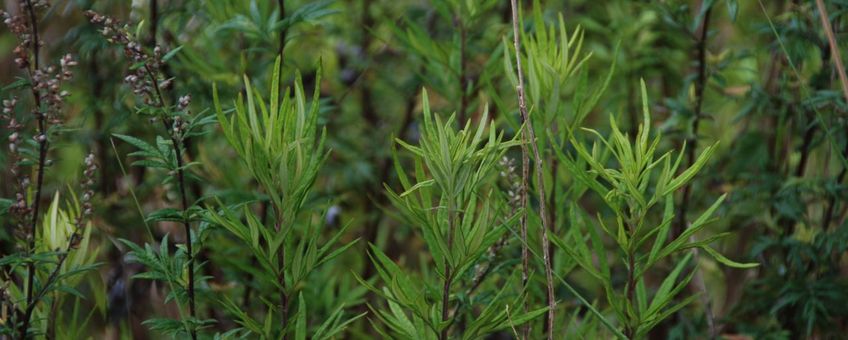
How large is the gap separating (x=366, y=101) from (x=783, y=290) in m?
1.19

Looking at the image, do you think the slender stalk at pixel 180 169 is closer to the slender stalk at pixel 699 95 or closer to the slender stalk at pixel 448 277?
the slender stalk at pixel 448 277

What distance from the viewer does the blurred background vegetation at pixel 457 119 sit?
134cm

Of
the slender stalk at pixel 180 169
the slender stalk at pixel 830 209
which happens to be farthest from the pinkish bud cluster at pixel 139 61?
the slender stalk at pixel 830 209

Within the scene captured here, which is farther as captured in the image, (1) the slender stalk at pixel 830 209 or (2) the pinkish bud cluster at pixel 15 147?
(1) the slender stalk at pixel 830 209

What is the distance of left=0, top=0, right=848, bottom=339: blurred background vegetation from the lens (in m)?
1.34

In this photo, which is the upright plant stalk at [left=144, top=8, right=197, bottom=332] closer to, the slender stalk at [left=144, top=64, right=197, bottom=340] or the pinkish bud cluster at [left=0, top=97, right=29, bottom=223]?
the slender stalk at [left=144, top=64, right=197, bottom=340]

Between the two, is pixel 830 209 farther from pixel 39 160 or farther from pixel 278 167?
pixel 39 160

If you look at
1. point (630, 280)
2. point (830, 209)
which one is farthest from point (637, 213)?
point (830, 209)

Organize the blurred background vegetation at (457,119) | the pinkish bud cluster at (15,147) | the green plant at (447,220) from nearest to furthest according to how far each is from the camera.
A: the green plant at (447,220) < the pinkish bud cluster at (15,147) < the blurred background vegetation at (457,119)

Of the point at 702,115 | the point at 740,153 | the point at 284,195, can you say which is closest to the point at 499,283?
the point at 702,115

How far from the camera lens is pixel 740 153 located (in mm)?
1672

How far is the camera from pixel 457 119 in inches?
58.6

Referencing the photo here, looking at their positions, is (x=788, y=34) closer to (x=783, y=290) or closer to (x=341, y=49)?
(x=783, y=290)

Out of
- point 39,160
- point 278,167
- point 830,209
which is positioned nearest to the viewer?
point 278,167
